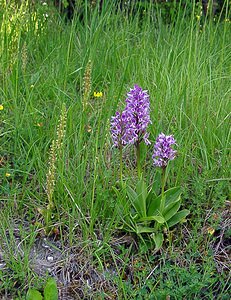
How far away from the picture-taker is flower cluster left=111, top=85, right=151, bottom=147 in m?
2.24

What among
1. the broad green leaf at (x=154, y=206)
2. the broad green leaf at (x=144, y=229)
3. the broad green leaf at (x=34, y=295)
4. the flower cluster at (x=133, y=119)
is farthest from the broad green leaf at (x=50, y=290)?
the flower cluster at (x=133, y=119)

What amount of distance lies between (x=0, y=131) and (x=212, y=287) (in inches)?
55.9

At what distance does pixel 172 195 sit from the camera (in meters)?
2.42

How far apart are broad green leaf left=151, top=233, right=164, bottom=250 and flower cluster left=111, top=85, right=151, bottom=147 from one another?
44 centimetres

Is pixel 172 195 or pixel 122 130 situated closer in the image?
pixel 122 130

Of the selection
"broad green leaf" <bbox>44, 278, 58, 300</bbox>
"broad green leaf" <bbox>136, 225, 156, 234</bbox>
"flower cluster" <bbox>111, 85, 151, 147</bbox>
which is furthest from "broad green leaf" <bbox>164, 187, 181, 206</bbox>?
"broad green leaf" <bbox>44, 278, 58, 300</bbox>

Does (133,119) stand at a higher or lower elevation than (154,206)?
higher

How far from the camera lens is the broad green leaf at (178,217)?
238 cm

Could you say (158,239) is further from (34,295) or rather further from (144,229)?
(34,295)

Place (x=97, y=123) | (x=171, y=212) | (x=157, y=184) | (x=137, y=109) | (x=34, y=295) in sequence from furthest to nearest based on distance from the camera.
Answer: (x=97, y=123)
(x=157, y=184)
(x=171, y=212)
(x=137, y=109)
(x=34, y=295)

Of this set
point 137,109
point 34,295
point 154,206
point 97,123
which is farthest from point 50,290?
point 97,123

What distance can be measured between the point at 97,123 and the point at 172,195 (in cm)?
76

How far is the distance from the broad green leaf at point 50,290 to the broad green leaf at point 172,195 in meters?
0.65

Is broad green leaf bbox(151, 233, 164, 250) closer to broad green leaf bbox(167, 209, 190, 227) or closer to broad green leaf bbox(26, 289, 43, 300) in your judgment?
broad green leaf bbox(167, 209, 190, 227)
